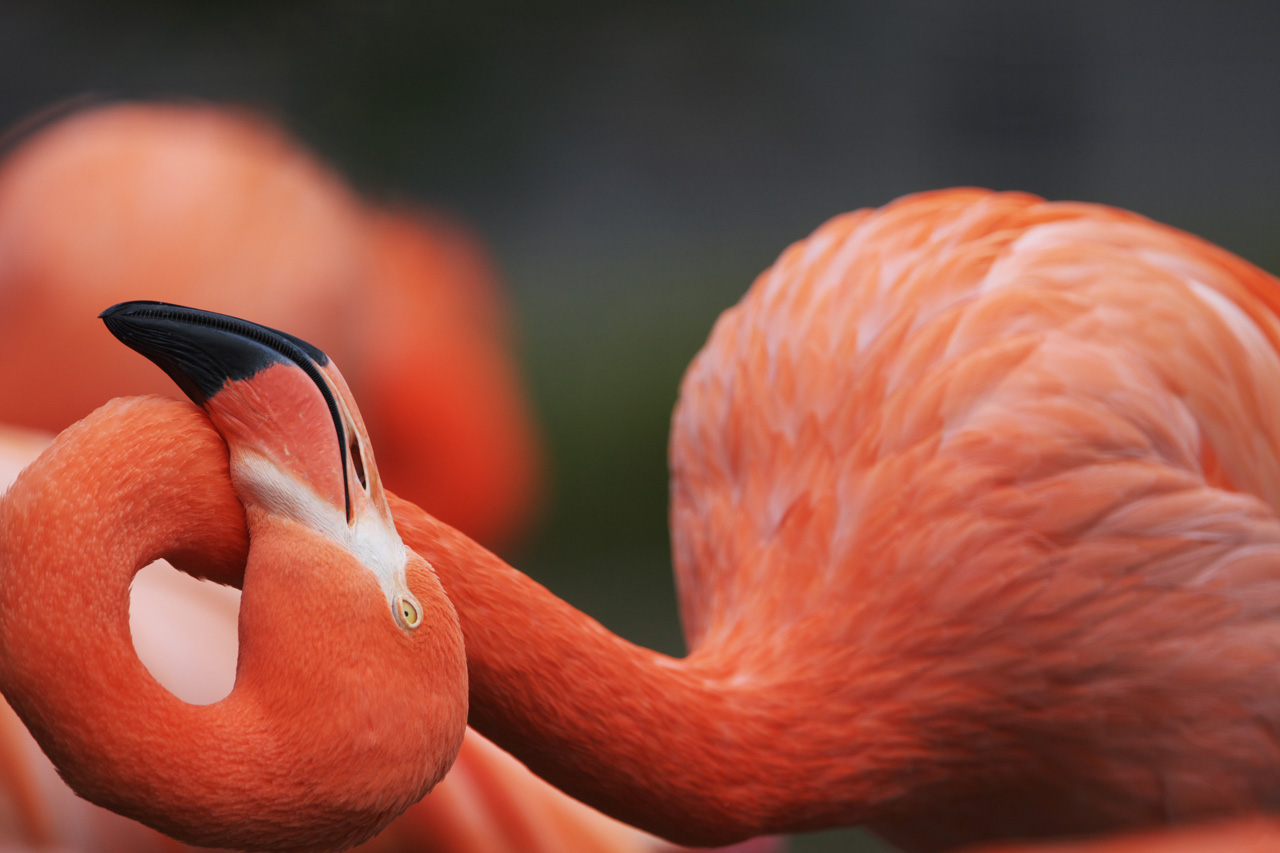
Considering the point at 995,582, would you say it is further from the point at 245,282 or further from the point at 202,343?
the point at 245,282

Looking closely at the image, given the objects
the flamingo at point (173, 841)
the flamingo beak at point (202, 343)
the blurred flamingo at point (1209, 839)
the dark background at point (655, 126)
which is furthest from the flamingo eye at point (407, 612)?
the dark background at point (655, 126)

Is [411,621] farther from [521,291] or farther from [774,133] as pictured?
[774,133]

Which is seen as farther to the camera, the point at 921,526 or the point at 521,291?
the point at 521,291

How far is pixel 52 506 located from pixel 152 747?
0.32 feet

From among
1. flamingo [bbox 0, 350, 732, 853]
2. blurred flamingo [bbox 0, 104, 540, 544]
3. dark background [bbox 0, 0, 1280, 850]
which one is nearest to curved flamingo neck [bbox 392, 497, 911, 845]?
flamingo [bbox 0, 350, 732, 853]

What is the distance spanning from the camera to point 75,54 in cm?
165

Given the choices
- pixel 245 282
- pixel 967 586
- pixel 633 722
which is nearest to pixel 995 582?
pixel 967 586

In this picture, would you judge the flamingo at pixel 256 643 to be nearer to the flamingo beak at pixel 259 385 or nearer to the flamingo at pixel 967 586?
the flamingo beak at pixel 259 385

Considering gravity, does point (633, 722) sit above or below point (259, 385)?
below

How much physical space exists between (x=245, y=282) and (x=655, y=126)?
0.93m

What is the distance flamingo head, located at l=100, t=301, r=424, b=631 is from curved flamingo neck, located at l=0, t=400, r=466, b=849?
13 millimetres

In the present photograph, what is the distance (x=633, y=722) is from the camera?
0.62 m

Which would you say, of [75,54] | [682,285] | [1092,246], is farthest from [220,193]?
[1092,246]

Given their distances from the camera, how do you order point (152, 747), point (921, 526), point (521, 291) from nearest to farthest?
1. point (152, 747)
2. point (921, 526)
3. point (521, 291)
